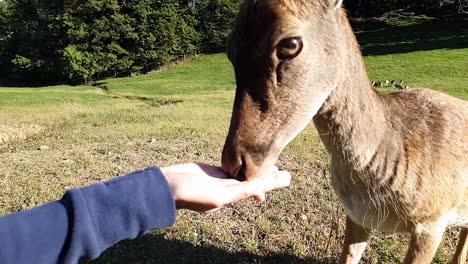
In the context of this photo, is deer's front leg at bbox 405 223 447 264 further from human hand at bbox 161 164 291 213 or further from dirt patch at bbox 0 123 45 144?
dirt patch at bbox 0 123 45 144

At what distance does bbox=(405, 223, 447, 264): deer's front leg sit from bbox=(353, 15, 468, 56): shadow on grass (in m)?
29.0

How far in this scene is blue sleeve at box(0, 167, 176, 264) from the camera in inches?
61.6

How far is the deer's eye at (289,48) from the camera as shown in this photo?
7.57ft

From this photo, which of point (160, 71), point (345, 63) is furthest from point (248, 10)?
point (160, 71)

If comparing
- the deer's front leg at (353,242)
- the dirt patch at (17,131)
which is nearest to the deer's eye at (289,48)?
the deer's front leg at (353,242)

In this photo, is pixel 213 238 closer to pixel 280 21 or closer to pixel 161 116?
pixel 280 21

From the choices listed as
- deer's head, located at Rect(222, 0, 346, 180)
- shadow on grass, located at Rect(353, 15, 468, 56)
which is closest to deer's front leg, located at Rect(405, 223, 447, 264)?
deer's head, located at Rect(222, 0, 346, 180)

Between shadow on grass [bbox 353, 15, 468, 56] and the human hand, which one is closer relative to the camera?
the human hand

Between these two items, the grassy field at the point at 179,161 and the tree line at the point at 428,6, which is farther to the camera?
the tree line at the point at 428,6

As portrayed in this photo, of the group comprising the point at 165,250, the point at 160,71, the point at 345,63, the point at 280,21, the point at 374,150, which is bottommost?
the point at 160,71

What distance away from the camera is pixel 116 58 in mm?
39219

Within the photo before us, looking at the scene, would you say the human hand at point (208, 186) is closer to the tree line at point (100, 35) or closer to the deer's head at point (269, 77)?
the deer's head at point (269, 77)

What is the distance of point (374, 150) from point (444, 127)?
0.62 m

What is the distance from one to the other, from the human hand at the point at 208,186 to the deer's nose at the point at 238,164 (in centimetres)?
4
